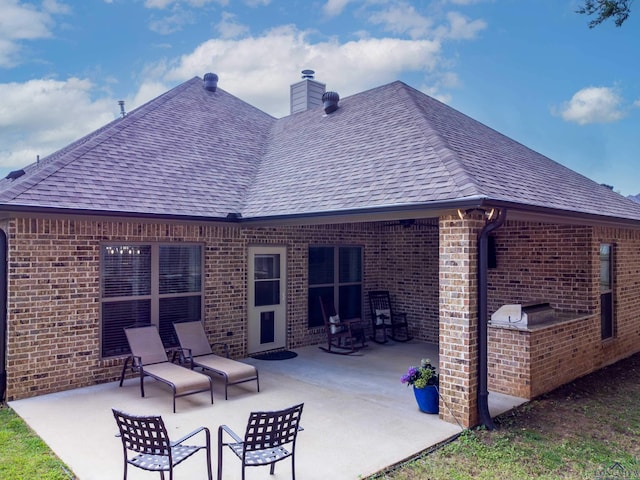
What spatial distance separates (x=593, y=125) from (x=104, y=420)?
40.1m

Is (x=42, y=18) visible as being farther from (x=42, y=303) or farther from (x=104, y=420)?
(x=104, y=420)

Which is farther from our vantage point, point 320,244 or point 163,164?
point 320,244

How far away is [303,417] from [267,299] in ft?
12.4

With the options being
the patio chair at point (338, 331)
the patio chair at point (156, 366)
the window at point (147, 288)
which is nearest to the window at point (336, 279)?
the patio chair at point (338, 331)

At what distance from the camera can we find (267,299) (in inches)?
360

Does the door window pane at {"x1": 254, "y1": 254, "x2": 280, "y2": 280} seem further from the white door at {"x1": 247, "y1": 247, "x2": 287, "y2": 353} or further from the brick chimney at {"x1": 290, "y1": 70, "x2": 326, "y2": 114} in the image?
the brick chimney at {"x1": 290, "y1": 70, "x2": 326, "y2": 114}

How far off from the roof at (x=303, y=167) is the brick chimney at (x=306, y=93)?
160 centimetres

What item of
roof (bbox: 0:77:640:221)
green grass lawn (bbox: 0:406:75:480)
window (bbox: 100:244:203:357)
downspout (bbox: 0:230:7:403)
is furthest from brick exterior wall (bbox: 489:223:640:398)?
downspout (bbox: 0:230:7:403)

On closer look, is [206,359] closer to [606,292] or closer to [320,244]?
[320,244]

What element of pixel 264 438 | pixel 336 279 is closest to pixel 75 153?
pixel 336 279

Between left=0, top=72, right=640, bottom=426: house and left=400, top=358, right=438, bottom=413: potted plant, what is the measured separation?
243 millimetres

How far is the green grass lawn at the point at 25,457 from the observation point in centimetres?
406

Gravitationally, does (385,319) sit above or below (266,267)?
below

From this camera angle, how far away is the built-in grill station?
6465 millimetres
